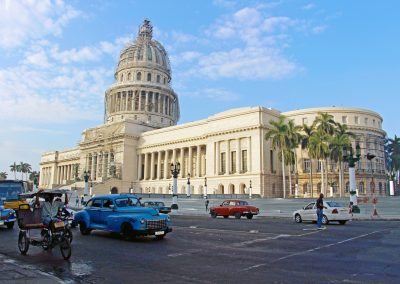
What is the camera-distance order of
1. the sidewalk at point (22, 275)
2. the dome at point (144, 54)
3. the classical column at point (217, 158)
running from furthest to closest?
the dome at point (144, 54) → the classical column at point (217, 158) → the sidewalk at point (22, 275)

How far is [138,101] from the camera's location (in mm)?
111188

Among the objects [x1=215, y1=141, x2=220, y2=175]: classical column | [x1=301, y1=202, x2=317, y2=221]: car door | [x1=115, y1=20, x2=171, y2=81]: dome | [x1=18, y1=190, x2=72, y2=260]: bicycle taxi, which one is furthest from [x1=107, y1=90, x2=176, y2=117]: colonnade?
[x1=18, y1=190, x2=72, y2=260]: bicycle taxi

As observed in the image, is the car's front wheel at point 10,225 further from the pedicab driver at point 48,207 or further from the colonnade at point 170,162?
the colonnade at point 170,162

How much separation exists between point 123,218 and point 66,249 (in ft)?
13.8

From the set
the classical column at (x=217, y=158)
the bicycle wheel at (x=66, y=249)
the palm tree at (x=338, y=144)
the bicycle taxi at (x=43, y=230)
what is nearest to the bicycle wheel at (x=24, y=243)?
the bicycle taxi at (x=43, y=230)

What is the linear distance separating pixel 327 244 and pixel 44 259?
29.2 feet

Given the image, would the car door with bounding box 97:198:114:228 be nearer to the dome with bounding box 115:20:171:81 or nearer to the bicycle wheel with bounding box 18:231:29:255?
the bicycle wheel with bounding box 18:231:29:255

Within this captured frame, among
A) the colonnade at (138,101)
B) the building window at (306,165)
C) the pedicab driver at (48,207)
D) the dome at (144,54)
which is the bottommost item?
the pedicab driver at (48,207)

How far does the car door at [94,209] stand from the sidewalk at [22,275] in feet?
20.8

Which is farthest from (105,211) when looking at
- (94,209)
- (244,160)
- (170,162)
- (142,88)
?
(142,88)

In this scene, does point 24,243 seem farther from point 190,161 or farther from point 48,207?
point 190,161

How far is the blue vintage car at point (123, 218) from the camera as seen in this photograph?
46.2ft

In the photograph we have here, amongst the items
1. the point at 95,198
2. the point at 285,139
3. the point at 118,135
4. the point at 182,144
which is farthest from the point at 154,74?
the point at 95,198

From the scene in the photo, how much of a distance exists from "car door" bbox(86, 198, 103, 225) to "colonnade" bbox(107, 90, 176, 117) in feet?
314
